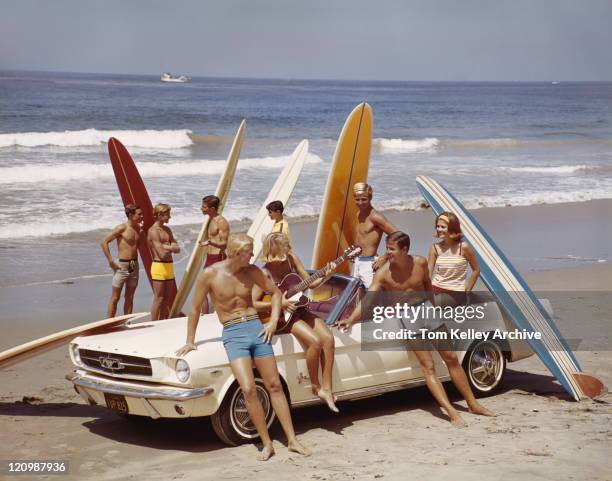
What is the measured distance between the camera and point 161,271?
10836 millimetres

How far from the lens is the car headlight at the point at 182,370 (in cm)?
695

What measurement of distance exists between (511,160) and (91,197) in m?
18.8

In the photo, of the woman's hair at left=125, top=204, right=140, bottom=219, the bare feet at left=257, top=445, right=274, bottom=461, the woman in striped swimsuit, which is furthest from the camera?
the woman's hair at left=125, top=204, right=140, bottom=219

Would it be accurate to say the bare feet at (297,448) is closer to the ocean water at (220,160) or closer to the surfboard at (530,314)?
the surfboard at (530,314)

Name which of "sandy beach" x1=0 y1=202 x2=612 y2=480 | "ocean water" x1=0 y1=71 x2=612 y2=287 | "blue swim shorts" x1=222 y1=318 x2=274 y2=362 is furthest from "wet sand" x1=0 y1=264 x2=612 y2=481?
"ocean water" x1=0 y1=71 x2=612 y2=287

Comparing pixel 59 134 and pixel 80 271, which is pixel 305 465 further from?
pixel 59 134

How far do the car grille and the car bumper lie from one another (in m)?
0.09

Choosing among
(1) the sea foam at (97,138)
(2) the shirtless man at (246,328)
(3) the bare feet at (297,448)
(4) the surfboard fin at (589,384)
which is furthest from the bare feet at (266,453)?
(1) the sea foam at (97,138)

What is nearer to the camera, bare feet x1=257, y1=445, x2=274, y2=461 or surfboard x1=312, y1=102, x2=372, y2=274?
bare feet x1=257, y1=445, x2=274, y2=461

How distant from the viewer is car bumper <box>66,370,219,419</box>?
6902mm

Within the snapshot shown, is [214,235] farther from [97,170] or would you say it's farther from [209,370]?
[97,170]

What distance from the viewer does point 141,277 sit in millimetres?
14461

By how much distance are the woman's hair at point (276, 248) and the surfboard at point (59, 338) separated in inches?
44.2

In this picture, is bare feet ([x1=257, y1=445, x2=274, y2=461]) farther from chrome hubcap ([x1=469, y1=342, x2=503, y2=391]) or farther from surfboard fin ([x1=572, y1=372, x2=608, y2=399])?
surfboard fin ([x1=572, y1=372, x2=608, y2=399])
